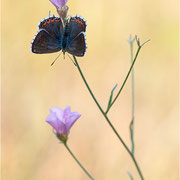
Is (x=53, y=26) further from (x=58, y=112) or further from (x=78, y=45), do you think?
(x=58, y=112)

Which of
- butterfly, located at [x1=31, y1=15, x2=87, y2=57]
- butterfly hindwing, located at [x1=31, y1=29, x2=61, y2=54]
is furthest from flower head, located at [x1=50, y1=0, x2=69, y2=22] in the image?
butterfly hindwing, located at [x1=31, y1=29, x2=61, y2=54]

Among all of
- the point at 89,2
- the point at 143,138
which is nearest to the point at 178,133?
the point at 143,138

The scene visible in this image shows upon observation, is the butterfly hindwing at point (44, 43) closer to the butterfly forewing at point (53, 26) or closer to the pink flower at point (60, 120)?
the butterfly forewing at point (53, 26)

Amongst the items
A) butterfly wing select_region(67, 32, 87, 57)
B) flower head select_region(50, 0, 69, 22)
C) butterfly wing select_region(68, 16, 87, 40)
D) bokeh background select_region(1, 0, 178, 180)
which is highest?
flower head select_region(50, 0, 69, 22)

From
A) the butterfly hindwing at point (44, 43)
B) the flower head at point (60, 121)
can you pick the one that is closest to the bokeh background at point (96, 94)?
the flower head at point (60, 121)

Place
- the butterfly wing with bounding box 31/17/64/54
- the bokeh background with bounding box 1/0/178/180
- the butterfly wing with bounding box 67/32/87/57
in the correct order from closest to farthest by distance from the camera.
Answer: the butterfly wing with bounding box 67/32/87/57 < the butterfly wing with bounding box 31/17/64/54 < the bokeh background with bounding box 1/0/178/180

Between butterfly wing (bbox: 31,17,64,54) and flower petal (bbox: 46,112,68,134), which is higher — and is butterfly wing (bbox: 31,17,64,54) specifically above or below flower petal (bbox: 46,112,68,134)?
above

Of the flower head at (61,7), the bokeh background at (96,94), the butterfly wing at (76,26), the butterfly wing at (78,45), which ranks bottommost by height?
the bokeh background at (96,94)

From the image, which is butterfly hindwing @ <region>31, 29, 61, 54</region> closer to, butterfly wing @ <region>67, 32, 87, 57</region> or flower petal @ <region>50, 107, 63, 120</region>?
butterfly wing @ <region>67, 32, 87, 57</region>
